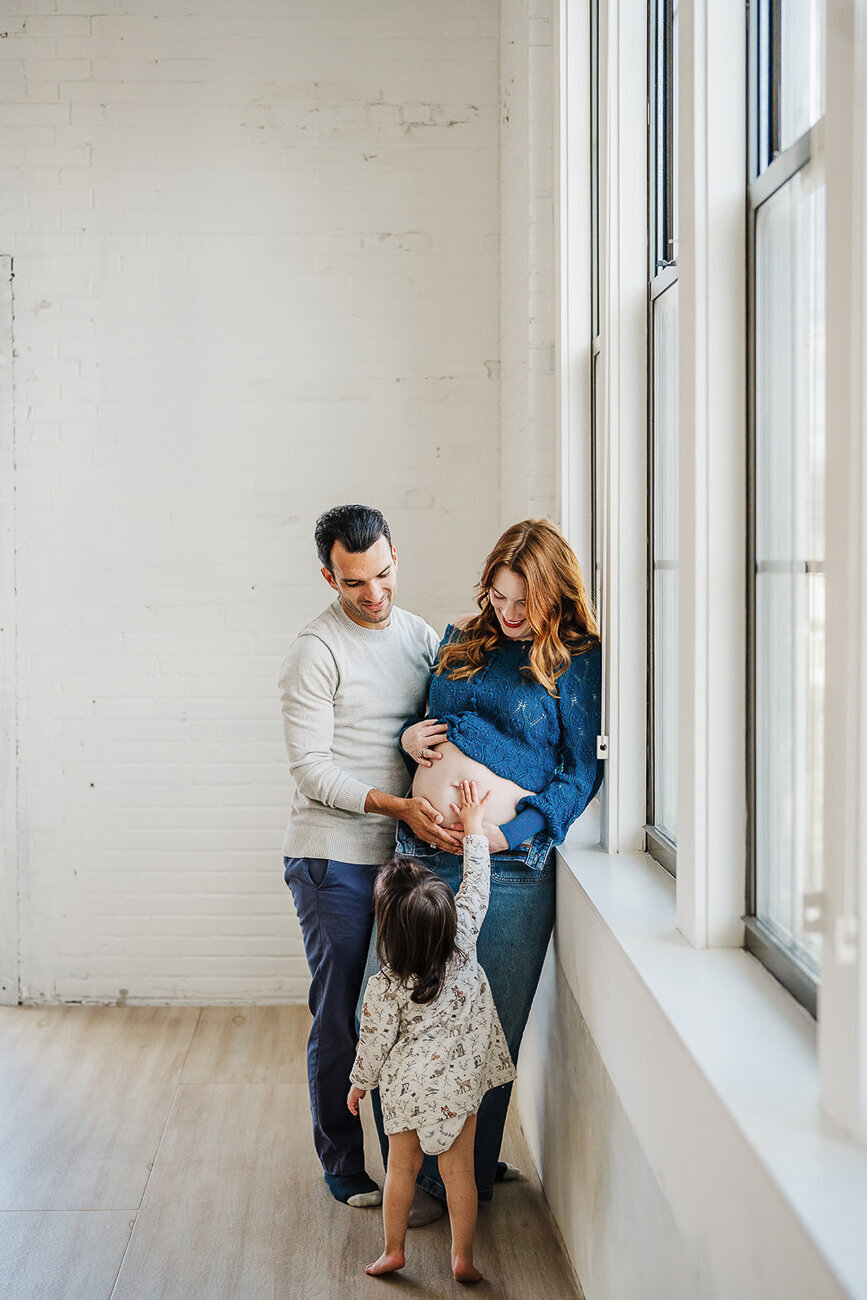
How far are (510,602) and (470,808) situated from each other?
1.39 ft

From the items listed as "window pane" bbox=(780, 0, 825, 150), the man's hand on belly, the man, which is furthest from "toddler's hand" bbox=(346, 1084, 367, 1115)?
"window pane" bbox=(780, 0, 825, 150)

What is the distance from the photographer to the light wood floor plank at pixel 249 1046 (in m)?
3.09

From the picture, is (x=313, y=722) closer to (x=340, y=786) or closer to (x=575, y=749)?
(x=340, y=786)

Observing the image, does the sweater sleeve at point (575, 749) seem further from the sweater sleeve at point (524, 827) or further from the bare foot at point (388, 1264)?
the bare foot at point (388, 1264)

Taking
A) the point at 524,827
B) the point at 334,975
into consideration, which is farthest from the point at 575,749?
the point at 334,975

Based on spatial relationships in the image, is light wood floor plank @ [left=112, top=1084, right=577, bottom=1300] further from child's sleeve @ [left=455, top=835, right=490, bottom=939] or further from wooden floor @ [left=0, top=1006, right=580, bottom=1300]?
child's sleeve @ [left=455, top=835, right=490, bottom=939]

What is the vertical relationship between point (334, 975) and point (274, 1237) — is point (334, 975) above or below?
above

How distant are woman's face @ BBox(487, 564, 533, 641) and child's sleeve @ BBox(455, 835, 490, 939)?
43 centimetres

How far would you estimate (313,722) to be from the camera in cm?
240

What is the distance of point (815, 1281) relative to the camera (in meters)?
0.94

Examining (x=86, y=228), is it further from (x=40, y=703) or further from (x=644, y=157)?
(x=644, y=157)

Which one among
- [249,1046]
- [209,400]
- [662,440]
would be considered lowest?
[249,1046]

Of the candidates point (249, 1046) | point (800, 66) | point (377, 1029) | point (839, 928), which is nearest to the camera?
point (839, 928)

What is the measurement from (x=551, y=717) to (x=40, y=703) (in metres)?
2.06
